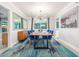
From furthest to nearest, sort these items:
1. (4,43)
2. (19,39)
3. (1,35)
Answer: (19,39) → (4,43) → (1,35)

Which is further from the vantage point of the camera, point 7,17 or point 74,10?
point 7,17

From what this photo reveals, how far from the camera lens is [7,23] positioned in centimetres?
641

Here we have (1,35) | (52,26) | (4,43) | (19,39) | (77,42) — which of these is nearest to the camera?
(77,42)

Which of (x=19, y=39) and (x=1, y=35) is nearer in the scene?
(x=1, y=35)

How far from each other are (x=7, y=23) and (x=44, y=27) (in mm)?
9250

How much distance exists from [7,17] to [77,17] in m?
3.51

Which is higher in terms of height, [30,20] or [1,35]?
[30,20]

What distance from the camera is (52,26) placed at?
48.5ft

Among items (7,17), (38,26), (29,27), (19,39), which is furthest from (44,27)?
(7,17)

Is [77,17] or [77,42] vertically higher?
[77,17]

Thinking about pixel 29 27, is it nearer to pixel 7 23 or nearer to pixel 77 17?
pixel 7 23

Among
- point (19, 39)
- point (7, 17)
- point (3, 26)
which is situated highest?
point (7, 17)

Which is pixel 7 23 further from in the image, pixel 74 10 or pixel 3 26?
pixel 74 10

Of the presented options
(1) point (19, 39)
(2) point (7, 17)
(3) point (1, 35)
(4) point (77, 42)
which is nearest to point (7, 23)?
(2) point (7, 17)
